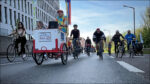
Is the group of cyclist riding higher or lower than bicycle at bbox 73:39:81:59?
higher

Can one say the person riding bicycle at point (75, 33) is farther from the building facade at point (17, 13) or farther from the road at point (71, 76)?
the building facade at point (17, 13)

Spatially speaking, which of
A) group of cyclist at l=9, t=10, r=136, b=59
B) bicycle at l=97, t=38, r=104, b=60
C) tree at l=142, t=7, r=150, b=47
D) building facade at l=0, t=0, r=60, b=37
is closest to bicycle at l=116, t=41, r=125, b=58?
group of cyclist at l=9, t=10, r=136, b=59

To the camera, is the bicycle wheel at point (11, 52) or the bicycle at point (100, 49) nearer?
the bicycle wheel at point (11, 52)

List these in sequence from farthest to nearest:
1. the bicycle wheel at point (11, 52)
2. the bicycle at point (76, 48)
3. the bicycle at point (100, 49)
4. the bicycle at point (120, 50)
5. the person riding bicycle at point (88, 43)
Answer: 1. the person riding bicycle at point (88, 43)
2. the bicycle at point (120, 50)
3. the bicycle at point (76, 48)
4. the bicycle at point (100, 49)
5. the bicycle wheel at point (11, 52)

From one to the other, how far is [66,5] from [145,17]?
34.5 m

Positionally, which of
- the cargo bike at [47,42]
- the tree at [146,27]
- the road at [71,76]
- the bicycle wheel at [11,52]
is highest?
the tree at [146,27]

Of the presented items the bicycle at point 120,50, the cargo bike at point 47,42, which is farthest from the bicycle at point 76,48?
the cargo bike at point 47,42

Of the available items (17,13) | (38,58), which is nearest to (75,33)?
(38,58)

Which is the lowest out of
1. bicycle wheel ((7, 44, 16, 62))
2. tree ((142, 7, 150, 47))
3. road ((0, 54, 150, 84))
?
road ((0, 54, 150, 84))

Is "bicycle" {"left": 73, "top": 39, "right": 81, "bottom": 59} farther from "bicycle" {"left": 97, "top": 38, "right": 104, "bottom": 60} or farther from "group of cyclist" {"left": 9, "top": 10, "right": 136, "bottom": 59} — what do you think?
"bicycle" {"left": 97, "top": 38, "right": 104, "bottom": 60}

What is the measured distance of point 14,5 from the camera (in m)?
37.9

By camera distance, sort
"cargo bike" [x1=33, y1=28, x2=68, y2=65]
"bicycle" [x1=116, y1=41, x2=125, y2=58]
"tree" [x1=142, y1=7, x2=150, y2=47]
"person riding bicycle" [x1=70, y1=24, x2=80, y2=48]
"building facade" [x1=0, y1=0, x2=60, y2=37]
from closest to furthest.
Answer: "cargo bike" [x1=33, y1=28, x2=68, y2=65] → "person riding bicycle" [x1=70, y1=24, x2=80, y2=48] → "bicycle" [x1=116, y1=41, x2=125, y2=58] → "building facade" [x1=0, y1=0, x2=60, y2=37] → "tree" [x1=142, y1=7, x2=150, y2=47]

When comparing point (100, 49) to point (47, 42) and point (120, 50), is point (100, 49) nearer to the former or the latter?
point (120, 50)

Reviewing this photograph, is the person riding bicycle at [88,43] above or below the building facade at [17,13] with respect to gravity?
below
